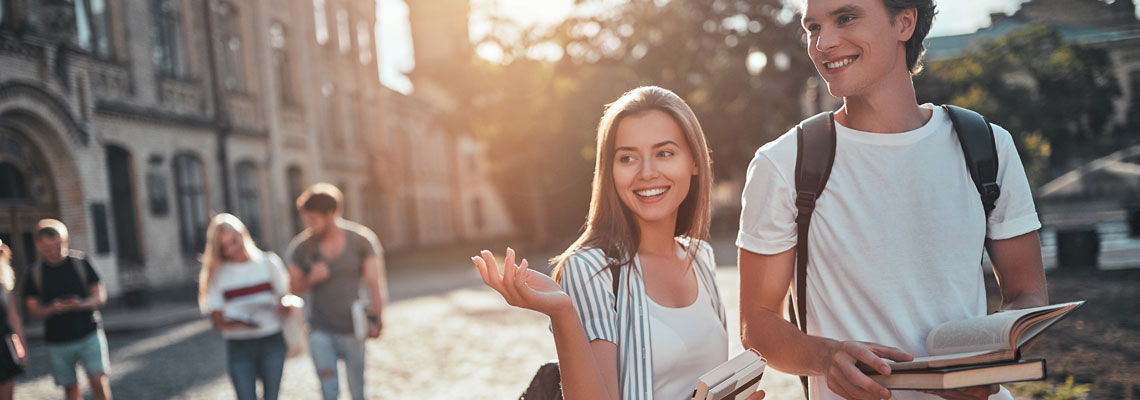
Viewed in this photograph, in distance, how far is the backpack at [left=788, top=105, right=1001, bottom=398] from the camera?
190 cm

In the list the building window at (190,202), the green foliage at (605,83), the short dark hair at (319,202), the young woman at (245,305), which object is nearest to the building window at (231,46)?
the building window at (190,202)

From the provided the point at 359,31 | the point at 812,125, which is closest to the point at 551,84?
the point at 359,31

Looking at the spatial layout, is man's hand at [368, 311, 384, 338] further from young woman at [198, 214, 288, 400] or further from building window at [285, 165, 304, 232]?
building window at [285, 165, 304, 232]

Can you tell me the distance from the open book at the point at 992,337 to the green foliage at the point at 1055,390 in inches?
Answer: 188

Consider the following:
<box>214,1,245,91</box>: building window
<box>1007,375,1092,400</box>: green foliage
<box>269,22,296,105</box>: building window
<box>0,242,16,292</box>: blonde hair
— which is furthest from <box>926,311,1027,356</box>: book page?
<box>269,22,296,105</box>: building window

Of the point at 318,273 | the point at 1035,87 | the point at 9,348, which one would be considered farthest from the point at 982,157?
the point at 1035,87

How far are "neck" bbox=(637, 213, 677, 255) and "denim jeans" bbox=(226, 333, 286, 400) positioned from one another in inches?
159

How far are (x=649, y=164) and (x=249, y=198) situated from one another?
2136 cm

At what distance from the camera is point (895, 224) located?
6.29 feet

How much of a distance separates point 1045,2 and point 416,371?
11319 mm

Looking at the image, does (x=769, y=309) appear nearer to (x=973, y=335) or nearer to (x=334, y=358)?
(x=973, y=335)

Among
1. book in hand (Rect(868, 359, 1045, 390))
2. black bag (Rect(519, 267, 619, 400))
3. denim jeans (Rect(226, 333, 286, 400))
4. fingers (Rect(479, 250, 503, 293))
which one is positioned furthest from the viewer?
denim jeans (Rect(226, 333, 286, 400))

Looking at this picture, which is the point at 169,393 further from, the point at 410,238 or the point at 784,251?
the point at 410,238

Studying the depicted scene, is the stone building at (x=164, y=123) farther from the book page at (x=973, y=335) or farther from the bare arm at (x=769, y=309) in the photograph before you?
the book page at (x=973, y=335)
